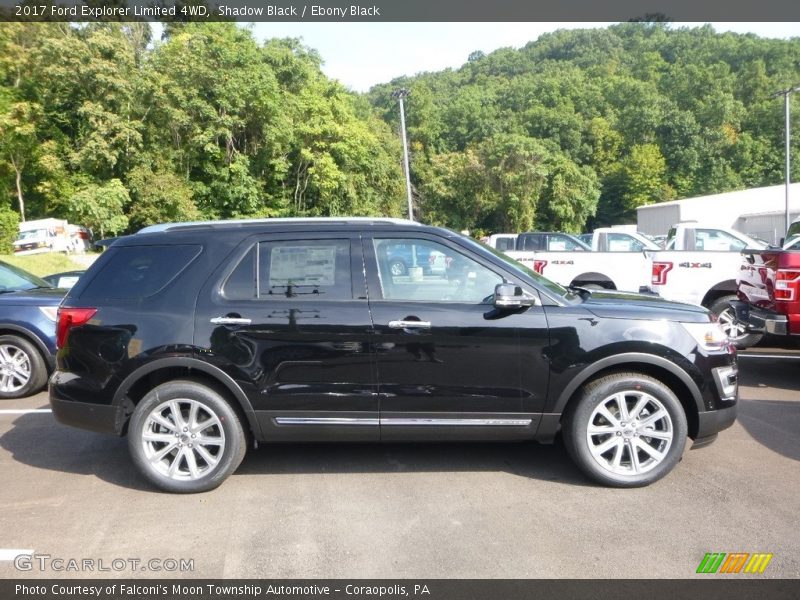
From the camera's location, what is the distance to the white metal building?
43312 millimetres

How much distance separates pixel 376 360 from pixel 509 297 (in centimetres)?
102

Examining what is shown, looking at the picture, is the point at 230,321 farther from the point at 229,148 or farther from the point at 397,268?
the point at 229,148

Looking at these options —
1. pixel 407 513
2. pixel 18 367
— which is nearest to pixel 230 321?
pixel 407 513

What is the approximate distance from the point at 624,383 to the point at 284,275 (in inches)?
100

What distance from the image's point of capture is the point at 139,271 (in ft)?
15.4

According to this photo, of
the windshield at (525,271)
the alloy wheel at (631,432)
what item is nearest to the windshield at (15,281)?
the windshield at (525,271)

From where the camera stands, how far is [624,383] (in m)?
4.38

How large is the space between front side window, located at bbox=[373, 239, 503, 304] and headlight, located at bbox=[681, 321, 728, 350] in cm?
142

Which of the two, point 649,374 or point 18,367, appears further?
point 18,367

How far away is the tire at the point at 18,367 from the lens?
23.7ft
